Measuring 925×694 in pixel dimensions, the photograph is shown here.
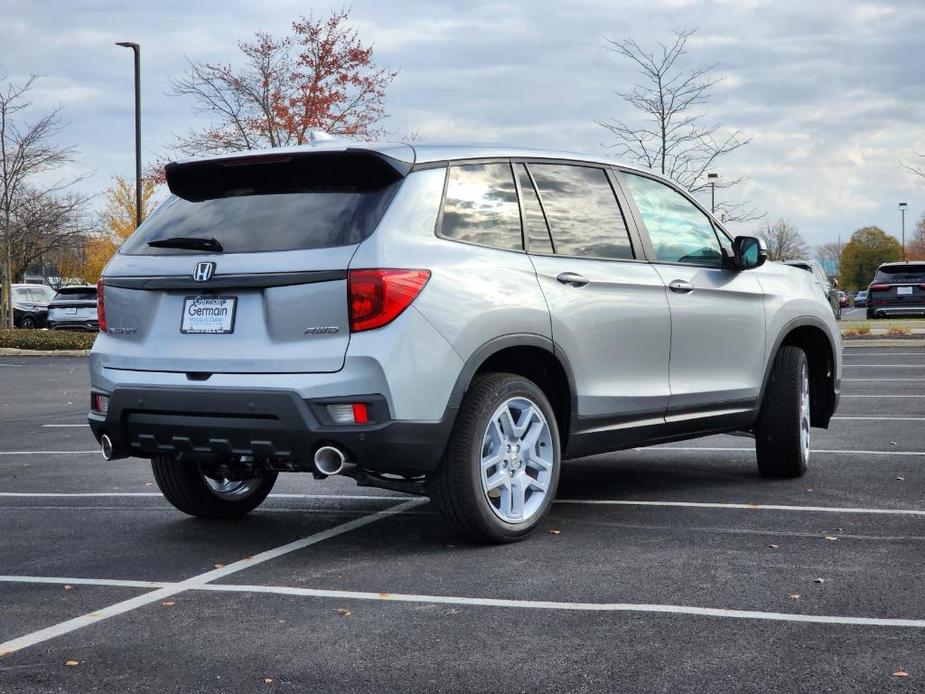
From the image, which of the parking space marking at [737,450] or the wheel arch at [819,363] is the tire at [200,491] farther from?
the parking space marking at [737,450]

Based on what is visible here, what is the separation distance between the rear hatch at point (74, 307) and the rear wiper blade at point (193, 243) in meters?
32.3

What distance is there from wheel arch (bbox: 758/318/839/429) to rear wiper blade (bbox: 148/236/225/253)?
3.97 metres

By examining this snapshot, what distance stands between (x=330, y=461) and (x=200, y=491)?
5.48ft

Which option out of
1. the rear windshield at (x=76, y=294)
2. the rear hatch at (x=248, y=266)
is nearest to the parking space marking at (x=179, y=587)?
the rear hatch at (x=248, y=266)

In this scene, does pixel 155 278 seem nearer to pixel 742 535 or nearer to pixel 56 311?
pixel 742 535

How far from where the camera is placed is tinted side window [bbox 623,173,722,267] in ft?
23.6

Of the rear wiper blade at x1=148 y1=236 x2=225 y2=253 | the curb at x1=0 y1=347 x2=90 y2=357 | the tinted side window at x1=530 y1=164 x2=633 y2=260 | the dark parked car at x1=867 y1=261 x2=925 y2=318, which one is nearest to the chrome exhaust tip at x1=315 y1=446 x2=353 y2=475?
the rear wiper blade at x1=148 y1=236 x2=225 y2=253

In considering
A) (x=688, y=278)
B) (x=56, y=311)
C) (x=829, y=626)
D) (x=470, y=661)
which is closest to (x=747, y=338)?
(x=688, y=278)

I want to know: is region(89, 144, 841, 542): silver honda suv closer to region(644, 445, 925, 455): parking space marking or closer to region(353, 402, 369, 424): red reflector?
region(353, 402, 369, 424): red reflector

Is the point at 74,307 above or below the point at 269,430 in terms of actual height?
above

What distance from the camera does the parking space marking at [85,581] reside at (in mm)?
5371

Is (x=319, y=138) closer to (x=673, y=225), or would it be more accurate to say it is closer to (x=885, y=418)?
(x=673, y=225)

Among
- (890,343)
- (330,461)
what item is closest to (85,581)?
(330,461)

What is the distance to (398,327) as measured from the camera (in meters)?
5.46
